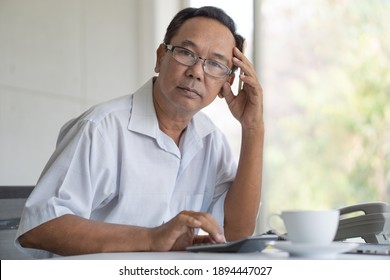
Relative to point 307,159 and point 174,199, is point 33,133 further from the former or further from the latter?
point 307,159

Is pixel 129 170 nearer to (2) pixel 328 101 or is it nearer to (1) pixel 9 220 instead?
(1) pixel 9 220

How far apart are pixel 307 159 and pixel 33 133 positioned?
2.21 m

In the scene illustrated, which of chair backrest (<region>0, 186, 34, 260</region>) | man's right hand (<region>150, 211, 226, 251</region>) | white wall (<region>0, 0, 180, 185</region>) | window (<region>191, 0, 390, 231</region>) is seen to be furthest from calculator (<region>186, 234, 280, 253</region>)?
window (<region>191, 0, 390, 231</region>)

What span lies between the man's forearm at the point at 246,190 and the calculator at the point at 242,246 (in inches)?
25.1

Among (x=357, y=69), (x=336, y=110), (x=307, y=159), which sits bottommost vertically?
(x=307, y=159)

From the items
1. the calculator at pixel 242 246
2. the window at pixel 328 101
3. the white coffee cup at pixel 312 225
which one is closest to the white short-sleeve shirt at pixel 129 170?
the calculator at pixel 242 246

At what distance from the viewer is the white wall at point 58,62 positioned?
107 inches

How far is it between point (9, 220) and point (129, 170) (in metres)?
0.50

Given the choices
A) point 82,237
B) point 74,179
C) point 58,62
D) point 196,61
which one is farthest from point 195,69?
point 58,62

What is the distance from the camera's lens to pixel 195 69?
1.75 metres

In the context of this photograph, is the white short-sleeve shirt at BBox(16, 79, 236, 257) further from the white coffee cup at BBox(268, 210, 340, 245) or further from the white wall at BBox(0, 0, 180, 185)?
A: the white wall at BBox(0, 0, 180, 185)
